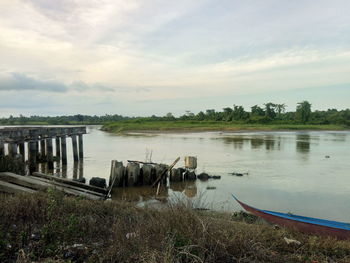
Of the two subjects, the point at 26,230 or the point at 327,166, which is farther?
the point at 327,166

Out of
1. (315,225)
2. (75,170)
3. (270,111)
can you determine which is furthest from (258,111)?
(315,225)

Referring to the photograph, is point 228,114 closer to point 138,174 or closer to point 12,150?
point 138,174

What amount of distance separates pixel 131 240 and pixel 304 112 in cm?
9450

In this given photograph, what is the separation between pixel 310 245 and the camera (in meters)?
6.12

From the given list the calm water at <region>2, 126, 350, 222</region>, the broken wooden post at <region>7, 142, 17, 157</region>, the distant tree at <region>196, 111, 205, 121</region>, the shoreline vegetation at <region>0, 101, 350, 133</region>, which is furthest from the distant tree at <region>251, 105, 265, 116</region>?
the broken wooden post at <region>7, 142, 17, 157</region>

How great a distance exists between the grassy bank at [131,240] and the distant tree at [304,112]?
90648mm

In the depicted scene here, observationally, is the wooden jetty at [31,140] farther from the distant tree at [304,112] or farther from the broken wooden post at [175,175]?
the distant tree at [304,112]

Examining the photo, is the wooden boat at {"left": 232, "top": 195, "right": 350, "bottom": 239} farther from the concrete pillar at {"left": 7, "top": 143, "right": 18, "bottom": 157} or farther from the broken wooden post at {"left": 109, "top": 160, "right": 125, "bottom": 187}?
the concrete pillar at {"left": 7, "top": 143, "right": 18, "bottom": 157}

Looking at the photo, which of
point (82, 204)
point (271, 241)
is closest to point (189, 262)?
point (271, 241)

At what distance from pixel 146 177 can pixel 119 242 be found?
33.3ft

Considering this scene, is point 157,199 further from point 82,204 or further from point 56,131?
point 56,131

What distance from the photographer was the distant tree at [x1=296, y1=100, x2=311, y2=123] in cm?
9031

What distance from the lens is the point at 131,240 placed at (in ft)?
16.5

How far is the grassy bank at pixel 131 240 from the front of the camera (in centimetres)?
462
